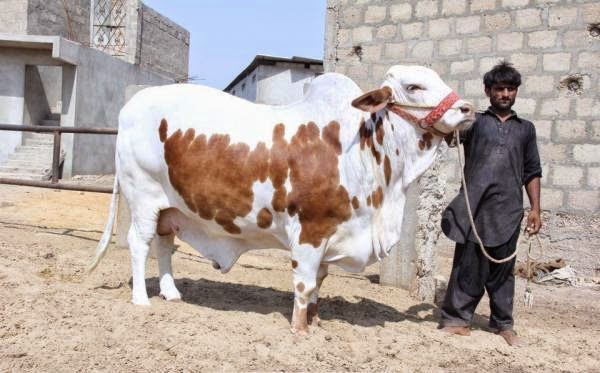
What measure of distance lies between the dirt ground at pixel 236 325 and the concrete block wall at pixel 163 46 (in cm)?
1076

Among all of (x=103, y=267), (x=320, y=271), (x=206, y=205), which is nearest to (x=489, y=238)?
(x=320, y=271)

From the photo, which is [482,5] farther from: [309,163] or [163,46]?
[163,46]

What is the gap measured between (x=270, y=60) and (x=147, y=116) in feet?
57.1

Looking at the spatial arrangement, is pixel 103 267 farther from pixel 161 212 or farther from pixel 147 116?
pixel 147 116

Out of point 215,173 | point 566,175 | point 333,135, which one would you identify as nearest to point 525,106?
point 566,175

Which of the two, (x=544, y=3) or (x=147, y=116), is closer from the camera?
(x=147, y=116)

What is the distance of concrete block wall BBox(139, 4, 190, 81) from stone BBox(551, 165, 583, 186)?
37.7 feet

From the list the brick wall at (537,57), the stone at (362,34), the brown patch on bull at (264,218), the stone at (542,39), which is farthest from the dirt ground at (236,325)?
the stone at (362,34)

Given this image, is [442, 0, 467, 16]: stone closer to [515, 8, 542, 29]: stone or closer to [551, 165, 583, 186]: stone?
[515, 8, 542, 29]: stone

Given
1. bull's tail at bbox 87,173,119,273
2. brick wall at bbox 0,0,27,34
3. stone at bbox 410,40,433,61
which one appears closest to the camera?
bull's tail at bbox 87,173,119,273

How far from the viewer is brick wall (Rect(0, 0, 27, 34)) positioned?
13562 millimetres

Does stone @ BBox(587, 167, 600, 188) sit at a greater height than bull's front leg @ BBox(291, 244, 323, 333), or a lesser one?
greater

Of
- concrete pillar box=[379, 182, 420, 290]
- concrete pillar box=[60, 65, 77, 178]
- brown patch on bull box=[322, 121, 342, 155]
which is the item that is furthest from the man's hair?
concrete pillar box=[60, 65, 77, 178]

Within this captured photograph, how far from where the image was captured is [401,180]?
297 centimetres
